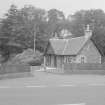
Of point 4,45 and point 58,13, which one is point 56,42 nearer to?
point 4,45

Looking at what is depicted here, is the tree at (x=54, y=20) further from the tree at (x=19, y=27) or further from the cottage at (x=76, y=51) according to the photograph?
the cottage at (x=76, y=51)

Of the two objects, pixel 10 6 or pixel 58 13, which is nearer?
pixel 10 6

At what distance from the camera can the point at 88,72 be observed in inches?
1405

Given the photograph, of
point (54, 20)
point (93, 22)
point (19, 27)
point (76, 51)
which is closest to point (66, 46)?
point (76, 51)

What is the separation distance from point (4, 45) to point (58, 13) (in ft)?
110

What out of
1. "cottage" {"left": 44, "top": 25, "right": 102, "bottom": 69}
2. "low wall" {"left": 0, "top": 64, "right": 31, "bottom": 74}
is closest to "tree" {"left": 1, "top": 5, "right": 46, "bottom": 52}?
"cottage" {"left": 44, "top": 25, "right": 102, "bottom": 69}

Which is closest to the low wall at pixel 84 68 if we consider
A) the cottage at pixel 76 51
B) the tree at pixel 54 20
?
the cottage at pixel 76 51

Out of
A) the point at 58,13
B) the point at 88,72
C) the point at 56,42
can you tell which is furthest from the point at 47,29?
the point at 88,72

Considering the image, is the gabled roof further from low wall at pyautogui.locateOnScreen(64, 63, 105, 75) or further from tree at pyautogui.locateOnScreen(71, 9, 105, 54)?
tree at pyautogui.locateOnScreen(71, 9, 105, 54)

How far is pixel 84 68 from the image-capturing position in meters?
36.3

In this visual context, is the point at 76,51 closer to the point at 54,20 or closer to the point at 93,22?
the point at 93,22

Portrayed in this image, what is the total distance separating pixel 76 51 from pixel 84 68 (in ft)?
28.8

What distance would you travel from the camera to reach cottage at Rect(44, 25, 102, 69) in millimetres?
45000

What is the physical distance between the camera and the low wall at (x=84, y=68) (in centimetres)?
3572
